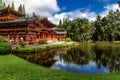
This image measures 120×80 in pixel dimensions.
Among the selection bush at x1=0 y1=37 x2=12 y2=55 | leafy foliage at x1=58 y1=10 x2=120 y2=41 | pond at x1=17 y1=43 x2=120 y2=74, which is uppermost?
leafy foliage at x1=58 y1=10 x2=120 y2=41

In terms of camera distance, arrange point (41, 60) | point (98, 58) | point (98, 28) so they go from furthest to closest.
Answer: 1. point (98, 28)
2. point (98, 58)
3. point (41, 60)

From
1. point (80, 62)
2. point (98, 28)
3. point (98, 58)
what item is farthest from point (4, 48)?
point (98, 28)

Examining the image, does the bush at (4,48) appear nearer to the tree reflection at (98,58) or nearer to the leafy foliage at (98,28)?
the tree reflection at (98,58)

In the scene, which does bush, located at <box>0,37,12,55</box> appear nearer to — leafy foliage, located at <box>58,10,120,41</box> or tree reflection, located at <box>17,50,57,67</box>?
tree reflection, located at <box>17,50,57,67</box>

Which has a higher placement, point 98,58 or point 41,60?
point 41,60

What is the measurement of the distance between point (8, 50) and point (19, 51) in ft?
21.8

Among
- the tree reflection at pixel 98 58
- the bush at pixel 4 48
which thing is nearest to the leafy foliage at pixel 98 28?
the tree reflection at pixel 98 58

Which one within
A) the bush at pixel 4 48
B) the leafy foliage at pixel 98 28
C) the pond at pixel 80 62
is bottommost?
the pond at pixel 80 62

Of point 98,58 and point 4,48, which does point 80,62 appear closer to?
point 98,58

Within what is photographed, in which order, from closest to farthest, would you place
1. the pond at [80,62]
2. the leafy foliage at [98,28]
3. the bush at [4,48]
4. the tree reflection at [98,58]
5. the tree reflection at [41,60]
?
the pond at [80,62], the tree reflection at [98,58], the tree reflection at [41,60], the bush at [4,48], the leafy foliage at [98,28]

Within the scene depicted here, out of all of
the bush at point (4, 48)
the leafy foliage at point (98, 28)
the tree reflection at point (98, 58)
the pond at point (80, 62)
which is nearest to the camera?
the pond at point (80, 62)

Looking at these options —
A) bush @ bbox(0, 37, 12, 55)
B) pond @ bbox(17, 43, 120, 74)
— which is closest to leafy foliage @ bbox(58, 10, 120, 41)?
pond @ bbox(17, 43, 120, 74)

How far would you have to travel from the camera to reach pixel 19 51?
29547mm

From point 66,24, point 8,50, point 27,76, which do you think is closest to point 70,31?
point 66,24
